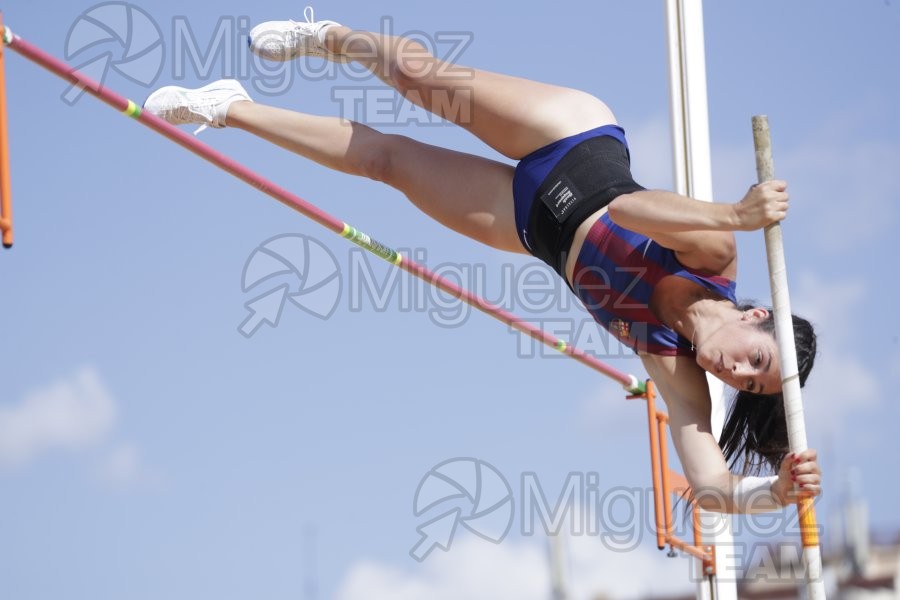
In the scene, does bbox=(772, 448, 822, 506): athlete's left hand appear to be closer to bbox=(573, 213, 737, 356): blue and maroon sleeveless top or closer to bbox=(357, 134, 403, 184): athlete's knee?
bbox=(573, 213, 737, 356): blue and maroon sleeveless top

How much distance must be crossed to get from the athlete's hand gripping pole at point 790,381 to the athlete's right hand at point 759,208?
4.6 inches

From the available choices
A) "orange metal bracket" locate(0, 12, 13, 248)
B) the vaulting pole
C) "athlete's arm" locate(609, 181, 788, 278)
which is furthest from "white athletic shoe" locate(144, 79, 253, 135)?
"athlete's arm" locate(609, 181, 788, 278)

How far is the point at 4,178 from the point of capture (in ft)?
10.8

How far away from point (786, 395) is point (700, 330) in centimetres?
40

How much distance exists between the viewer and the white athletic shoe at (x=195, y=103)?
14.2 ft

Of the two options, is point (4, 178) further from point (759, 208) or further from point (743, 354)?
point (743, 354)

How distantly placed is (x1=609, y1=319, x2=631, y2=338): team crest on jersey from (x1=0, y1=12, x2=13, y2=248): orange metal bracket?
6.17 ft

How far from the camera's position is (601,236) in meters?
3.97

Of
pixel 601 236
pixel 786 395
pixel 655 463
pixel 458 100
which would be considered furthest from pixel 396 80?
pixel 655 463

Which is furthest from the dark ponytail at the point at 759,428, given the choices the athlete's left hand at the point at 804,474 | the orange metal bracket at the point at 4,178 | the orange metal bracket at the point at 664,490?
the orange metal bracket at the point at 4,178

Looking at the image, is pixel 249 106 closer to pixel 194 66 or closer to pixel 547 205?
pixel 194 66

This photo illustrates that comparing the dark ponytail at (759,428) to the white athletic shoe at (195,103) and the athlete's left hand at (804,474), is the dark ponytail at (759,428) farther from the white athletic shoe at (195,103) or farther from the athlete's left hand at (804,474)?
the white athletic shoe at (195,103)

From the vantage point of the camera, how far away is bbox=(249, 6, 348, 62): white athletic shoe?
4.29 meters

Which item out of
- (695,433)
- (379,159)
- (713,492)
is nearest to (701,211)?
(695,433)
